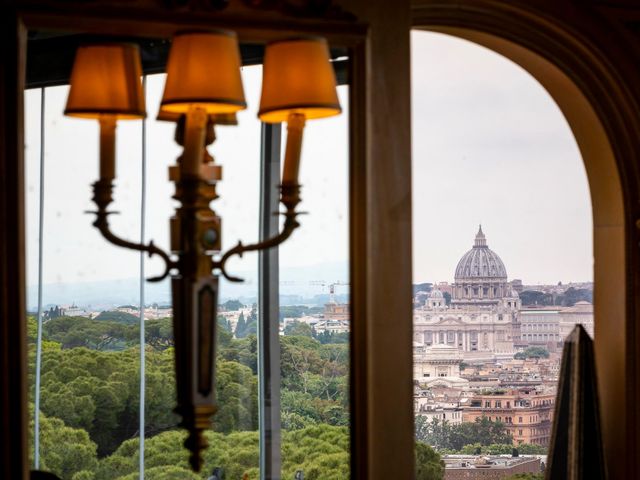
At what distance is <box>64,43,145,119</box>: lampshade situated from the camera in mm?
1383

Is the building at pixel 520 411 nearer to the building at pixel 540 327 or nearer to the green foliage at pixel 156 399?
the building at pixel 540 327

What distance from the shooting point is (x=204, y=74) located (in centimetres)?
136

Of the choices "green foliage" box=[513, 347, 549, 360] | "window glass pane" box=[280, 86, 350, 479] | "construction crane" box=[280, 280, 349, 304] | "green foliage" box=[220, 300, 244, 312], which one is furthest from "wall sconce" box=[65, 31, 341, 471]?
"green foliage" box=[513, 347, 549, 360]

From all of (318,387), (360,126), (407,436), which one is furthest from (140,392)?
(360,126)

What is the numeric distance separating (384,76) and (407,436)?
24.2 inches

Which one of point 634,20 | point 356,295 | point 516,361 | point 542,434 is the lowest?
point 542,434

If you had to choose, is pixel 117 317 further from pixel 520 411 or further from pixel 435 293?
pixel 520 411

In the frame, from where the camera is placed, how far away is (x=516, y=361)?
2.26 m

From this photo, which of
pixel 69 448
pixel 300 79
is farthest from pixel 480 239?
pixel 69 448

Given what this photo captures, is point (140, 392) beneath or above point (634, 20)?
beneath

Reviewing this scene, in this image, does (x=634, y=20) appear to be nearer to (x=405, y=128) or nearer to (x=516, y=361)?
(x=405, y=128)

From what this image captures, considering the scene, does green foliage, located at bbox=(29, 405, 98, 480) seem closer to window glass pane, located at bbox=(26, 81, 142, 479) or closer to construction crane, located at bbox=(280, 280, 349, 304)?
window glass pane, located at bbox=(26, 81, 142, 479)

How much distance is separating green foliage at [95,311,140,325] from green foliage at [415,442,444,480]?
2.41ft

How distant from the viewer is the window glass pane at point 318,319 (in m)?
1.76
